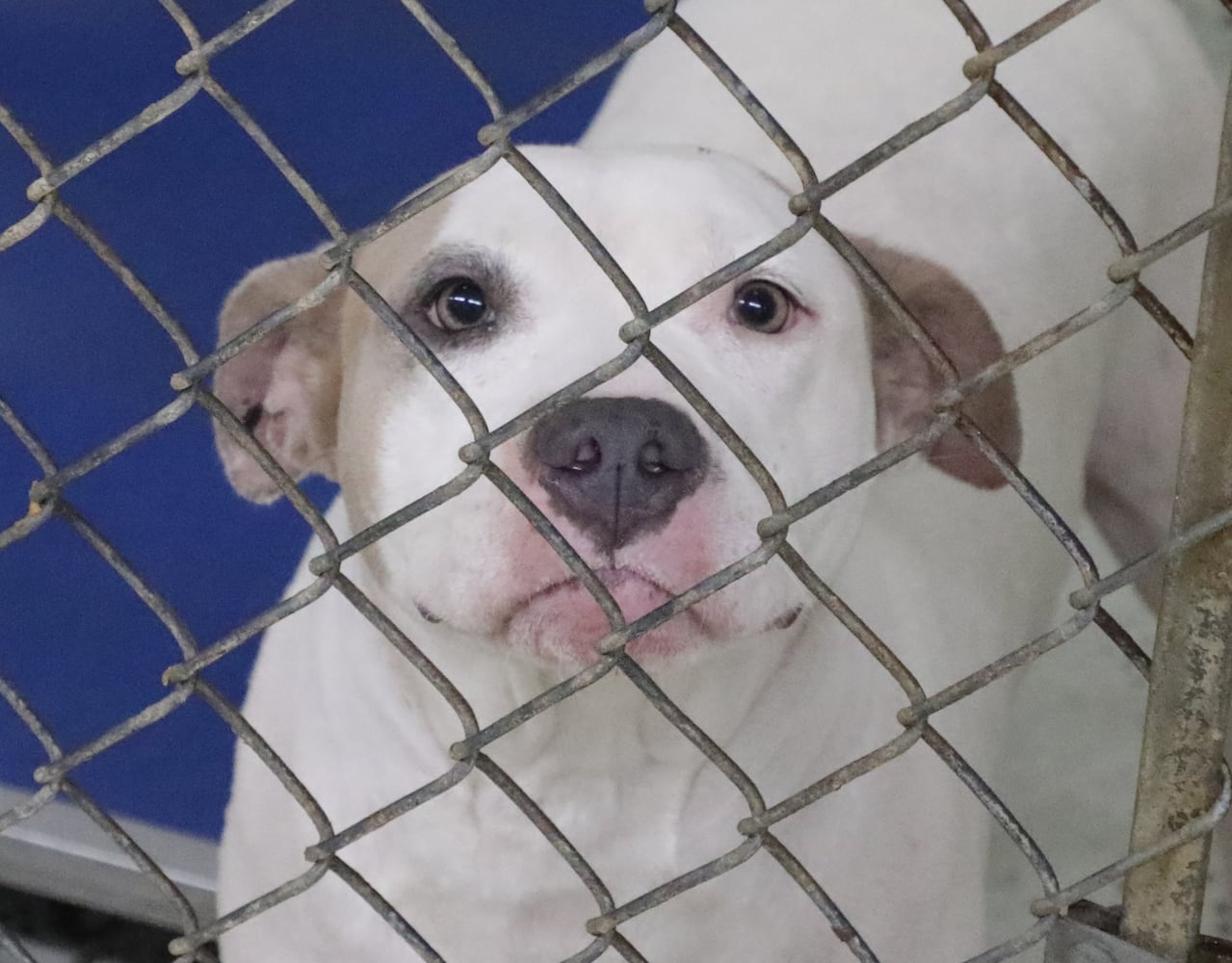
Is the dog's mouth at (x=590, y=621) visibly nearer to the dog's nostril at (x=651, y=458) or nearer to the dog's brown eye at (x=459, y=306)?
the dog's nostril at (x=651, y=458)

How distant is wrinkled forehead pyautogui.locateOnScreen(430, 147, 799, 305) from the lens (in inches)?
49.6

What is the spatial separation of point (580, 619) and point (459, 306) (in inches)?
13.0

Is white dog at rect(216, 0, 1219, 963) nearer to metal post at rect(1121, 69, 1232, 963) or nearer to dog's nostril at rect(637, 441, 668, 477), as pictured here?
dog's nostril at rect(637, 441, 668, 477)

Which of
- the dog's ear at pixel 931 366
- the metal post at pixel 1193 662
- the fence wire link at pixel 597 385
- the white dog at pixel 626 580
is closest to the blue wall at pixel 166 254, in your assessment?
the white dog at pixel 626 580

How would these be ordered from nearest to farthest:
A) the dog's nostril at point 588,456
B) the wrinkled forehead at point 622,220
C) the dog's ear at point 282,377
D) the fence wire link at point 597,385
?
the fence wire link at point 597,385, the dog's nostril at point 588,456, the wrinkled forehead at point 622,220, the dog's ear at point 282,377

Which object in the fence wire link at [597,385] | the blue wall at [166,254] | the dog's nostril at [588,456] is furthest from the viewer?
the blue wall at [166,254]

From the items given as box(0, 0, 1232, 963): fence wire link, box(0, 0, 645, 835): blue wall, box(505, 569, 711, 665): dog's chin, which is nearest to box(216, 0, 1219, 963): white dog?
box(505, 569, 711, 665): dog's chin

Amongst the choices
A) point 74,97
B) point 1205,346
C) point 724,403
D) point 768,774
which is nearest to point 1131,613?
point 768,774

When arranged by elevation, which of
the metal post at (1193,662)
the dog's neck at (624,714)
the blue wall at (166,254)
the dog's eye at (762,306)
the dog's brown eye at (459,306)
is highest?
the blue wall at (166,254)

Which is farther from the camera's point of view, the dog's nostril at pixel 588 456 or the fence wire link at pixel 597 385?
the dog's nostril at pixel 588 456

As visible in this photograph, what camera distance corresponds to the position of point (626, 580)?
107 cm

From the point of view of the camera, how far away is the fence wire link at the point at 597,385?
78cm

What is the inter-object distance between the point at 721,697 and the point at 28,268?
6.81ft

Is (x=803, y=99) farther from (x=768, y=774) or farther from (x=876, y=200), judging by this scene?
(x=768, y=774)
